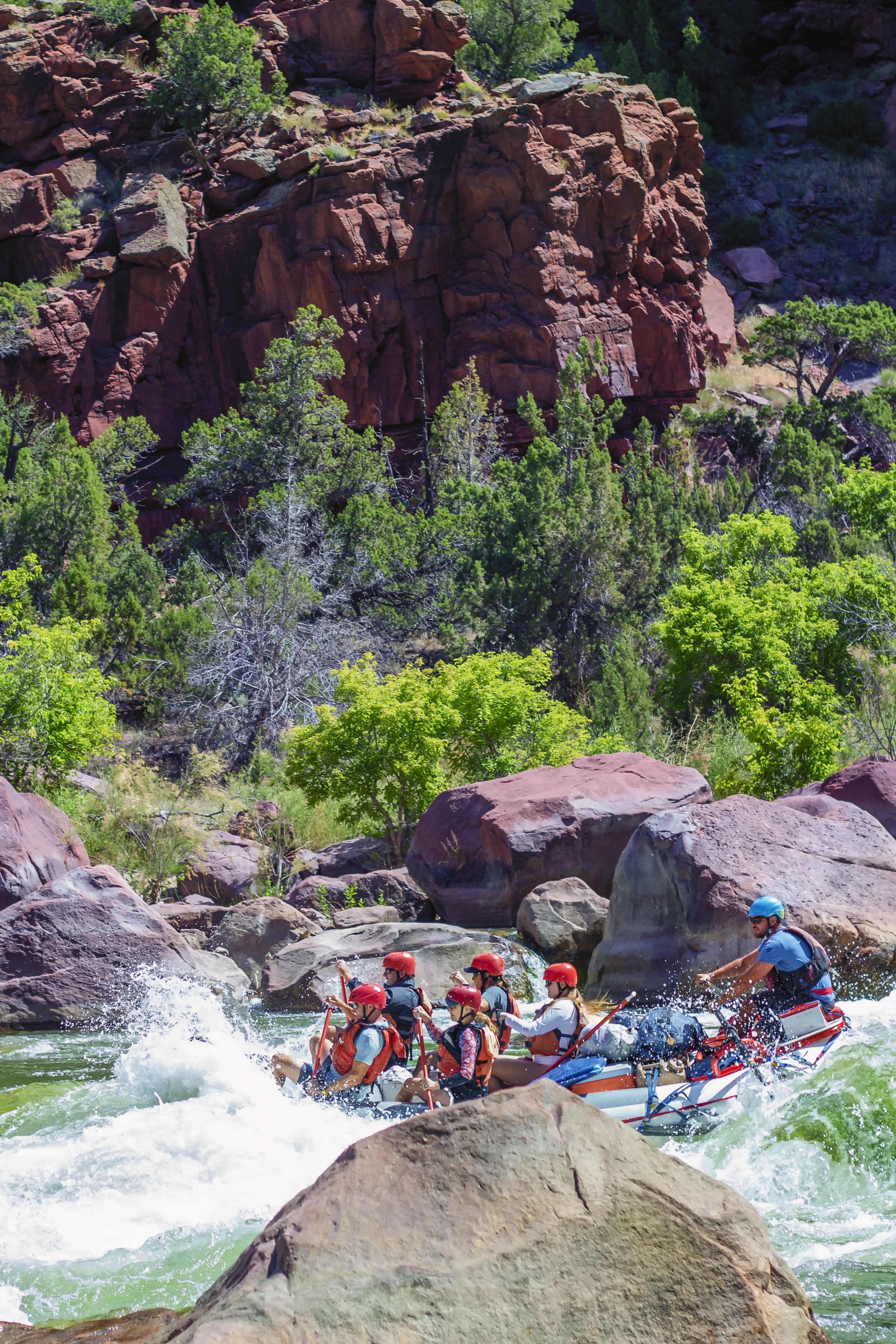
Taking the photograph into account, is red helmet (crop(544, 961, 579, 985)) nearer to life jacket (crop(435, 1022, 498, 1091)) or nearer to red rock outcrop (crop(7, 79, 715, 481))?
life jacket (crop(435, 1022, 498, 1091))

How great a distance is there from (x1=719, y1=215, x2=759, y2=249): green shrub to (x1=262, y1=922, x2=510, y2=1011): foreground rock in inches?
1604

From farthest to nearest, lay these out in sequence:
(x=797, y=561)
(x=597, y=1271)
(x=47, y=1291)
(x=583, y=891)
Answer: (x=797, y=561)
(x=583, y=891)
(x=47, y=1291)
(x=597, y=1271)

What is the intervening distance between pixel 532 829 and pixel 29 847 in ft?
20.4

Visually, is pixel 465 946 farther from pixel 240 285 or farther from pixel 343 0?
pixel 343 0

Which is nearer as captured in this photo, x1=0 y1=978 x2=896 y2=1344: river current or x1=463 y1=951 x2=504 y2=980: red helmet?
x1=0 y1=978 x2=896 y2=1344: river current

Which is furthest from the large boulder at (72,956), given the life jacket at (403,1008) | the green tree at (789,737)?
the green tree at (789,737)

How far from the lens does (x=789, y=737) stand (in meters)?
19.0

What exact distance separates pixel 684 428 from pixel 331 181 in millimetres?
13322

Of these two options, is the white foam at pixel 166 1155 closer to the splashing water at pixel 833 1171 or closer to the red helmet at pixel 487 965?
the red helmet at pixel 487 965

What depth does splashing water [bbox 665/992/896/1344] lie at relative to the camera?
5.80 m

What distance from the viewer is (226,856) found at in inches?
717

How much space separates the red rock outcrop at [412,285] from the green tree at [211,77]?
350 centimetres

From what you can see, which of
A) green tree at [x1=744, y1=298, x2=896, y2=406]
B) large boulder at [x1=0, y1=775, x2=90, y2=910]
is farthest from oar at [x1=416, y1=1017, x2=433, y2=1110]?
green tree at [x1=744, y1=298, x2=896, y2=406]

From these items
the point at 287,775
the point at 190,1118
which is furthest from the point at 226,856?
the point at 190,1118
